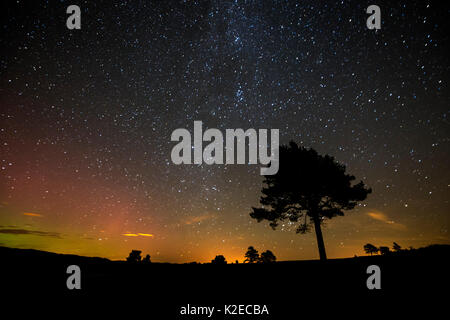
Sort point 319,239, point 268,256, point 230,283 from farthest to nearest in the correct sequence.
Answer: point 268,256
point 319,239
point 230,283

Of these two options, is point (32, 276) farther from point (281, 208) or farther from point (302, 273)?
point (281, 208)

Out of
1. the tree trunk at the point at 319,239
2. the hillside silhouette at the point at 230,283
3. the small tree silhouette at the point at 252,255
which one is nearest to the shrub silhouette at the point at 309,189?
the tree trunk at the point at 319,239

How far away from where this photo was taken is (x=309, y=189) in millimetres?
14102

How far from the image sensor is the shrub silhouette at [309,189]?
14.0 metres

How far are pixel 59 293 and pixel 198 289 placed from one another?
12.0 ft

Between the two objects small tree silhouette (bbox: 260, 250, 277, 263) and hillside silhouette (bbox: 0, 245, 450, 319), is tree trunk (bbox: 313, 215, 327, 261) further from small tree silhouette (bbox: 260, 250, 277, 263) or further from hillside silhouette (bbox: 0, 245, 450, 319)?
small tree silhouette (bbox: 260, 250, 277, 263)

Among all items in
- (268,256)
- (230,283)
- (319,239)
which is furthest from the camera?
(268,256)

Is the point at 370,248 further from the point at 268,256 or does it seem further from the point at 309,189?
the point at 309,189

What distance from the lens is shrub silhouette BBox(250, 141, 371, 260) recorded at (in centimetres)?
1402

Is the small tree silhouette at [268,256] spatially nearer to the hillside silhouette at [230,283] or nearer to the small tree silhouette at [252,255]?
the small tree silhouette at [252,255]

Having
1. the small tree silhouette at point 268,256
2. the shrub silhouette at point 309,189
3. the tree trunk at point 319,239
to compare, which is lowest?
the small tree silhouette at point 268,256

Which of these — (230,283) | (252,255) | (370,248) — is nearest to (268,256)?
(252,255)
